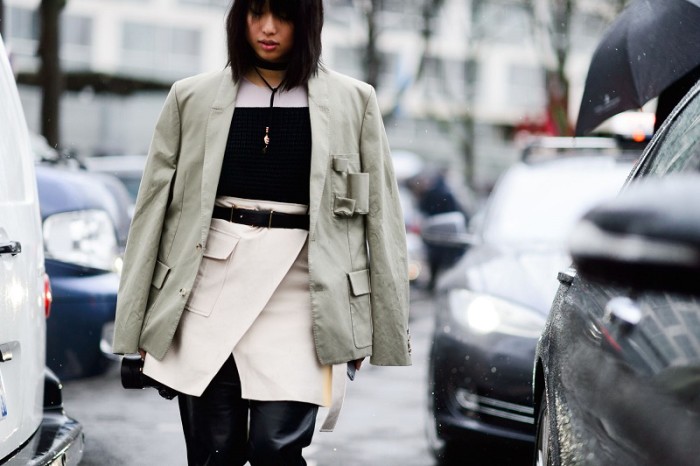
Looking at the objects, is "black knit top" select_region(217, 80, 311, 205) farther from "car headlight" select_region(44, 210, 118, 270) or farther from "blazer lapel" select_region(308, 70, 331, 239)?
"car headlight" select_region(44, 210, 118, 270)

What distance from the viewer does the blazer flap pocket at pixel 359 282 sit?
11.3ft

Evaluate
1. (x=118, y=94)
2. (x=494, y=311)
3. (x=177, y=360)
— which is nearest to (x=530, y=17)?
(x=118, y=94)

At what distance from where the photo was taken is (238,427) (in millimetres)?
3523

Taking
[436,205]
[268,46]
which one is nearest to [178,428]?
[268,46]

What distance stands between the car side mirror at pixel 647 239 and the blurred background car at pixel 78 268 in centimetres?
438

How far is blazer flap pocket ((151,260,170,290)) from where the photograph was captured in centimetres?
347

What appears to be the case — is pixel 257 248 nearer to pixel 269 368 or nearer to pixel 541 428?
pixel 269 368

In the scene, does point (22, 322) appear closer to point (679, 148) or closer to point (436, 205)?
point (679, 148)

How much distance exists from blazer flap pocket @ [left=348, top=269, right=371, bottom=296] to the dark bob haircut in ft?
1.87

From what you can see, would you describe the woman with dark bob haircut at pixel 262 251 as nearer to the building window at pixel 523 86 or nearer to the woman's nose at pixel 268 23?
the woman's nose at pixel 268 23

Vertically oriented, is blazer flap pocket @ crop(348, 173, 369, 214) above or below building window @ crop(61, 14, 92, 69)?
above

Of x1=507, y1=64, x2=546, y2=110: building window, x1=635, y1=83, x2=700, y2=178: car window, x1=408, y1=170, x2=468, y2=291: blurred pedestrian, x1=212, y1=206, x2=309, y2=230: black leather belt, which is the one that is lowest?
x1=507, y1=64, x2=546, y2=110: building window

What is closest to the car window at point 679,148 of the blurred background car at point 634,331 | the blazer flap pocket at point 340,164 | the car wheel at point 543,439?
the blurred background car at point 634,331

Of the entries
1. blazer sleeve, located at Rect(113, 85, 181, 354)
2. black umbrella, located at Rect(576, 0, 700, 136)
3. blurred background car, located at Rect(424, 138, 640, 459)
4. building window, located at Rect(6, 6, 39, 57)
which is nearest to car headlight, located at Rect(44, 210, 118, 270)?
blurred background car, located at Rect(424, 138, 640, 459)
